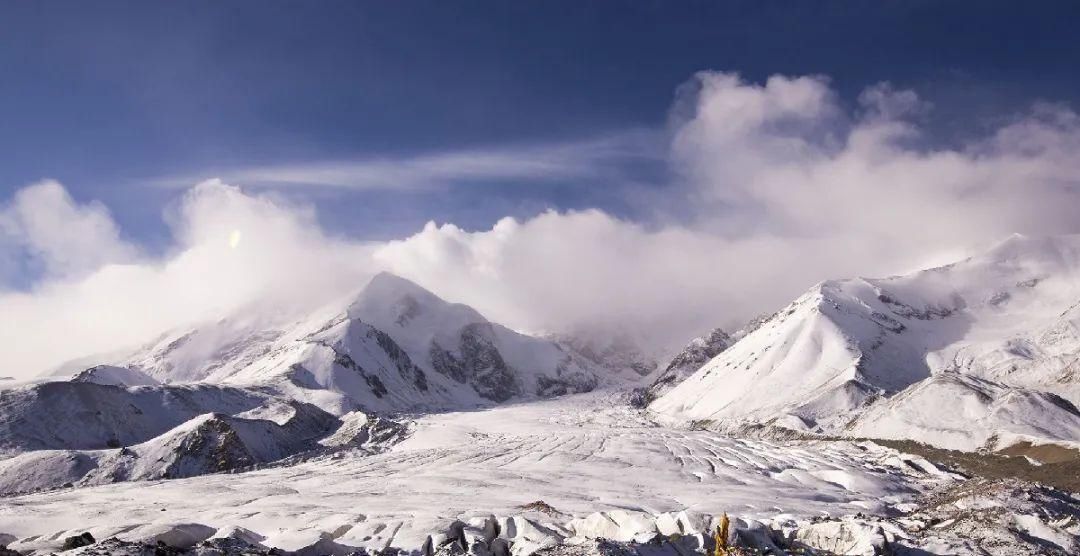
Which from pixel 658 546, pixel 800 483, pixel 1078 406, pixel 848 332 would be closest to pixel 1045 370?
pixel 1078 406

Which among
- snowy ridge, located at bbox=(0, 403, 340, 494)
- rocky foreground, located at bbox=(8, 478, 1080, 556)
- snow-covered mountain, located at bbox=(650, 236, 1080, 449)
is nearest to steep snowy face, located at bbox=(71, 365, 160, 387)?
snowy ridge, located at bbox=(0, 403, 340, 494)

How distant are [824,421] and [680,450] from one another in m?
39.9

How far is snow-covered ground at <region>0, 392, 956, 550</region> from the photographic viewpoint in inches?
1303

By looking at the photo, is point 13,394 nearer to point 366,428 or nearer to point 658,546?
point 366,428

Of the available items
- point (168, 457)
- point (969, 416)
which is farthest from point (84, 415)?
point (969, 416)

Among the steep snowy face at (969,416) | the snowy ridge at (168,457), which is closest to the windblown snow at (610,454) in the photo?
the snowy ridge at (168,457)

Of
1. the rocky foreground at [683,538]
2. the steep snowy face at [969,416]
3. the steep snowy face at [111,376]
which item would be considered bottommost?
the steep snowy face at [969,416]

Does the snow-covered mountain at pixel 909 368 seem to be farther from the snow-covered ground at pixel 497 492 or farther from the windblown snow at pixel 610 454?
the snow-covered ground at pixel 497 492

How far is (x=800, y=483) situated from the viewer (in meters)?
63.4

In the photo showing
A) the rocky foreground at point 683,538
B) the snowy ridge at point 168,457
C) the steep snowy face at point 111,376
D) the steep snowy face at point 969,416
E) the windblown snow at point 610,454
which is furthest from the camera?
the steep snowy face at point 111,376

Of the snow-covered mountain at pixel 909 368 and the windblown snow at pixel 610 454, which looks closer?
the windblown snow at pixel 610 454

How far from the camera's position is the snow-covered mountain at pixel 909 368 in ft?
326

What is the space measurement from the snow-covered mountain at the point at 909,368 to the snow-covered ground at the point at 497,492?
20.2m

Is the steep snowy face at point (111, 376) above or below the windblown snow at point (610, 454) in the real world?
→ above
